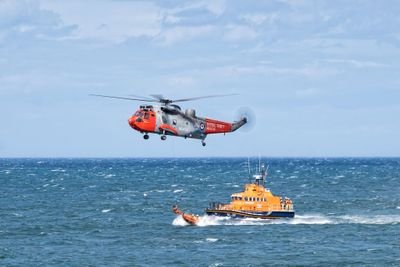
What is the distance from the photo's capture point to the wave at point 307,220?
319ft

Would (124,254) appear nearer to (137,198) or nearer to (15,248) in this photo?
(15,248)

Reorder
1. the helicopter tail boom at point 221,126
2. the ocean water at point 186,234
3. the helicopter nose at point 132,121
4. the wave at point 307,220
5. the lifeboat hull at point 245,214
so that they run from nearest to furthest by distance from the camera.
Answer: the helicopter nose at point 132,121 < the helicopter tail boom at point 221,126 < the ocean water at point 186,234 < the lifeboat hull at point 245,214 < the wave at point 307,220

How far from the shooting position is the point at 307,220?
104 m

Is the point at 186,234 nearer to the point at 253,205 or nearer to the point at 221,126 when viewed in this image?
the point at 253,205

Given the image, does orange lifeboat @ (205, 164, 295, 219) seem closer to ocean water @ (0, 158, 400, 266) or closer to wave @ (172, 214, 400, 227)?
wave @ (172, 214, 400, 227)

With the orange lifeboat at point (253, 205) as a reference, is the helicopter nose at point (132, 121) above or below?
above

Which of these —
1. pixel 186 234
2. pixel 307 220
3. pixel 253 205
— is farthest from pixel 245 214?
pixel 307 220

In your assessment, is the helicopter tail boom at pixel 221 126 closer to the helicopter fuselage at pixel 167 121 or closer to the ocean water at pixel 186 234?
the helicopter fuselage at pixel 167 121

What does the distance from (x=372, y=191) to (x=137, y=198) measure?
159 ft

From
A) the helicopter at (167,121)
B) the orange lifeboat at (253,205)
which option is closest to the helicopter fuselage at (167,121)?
the helicopter at (167,121)

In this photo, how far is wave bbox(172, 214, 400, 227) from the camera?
97312mm

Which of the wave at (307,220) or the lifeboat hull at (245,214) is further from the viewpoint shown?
the wave at (307,220)

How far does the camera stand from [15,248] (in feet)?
275

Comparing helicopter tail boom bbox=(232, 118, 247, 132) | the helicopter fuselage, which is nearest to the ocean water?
helicopter tail boom bbox=(232, 118, 247, 132)
